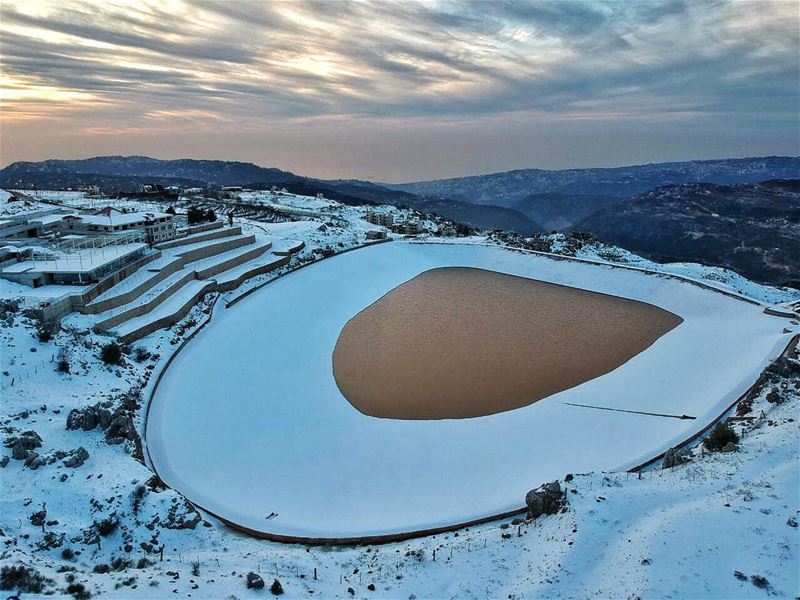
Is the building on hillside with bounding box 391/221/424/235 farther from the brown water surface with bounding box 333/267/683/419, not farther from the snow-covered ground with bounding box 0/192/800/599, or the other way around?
the snow-covered ground with bounding box 0/192/800/599

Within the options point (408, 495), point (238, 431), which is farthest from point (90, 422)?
point (408, 495)

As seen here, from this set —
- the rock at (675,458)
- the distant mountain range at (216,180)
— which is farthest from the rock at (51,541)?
the distant mountain range at (216,180)

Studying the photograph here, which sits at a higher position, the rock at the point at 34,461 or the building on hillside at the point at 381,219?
the building on hillside at the point at 381,219

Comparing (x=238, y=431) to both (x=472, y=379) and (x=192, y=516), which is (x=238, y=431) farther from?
(x=472, y=379)

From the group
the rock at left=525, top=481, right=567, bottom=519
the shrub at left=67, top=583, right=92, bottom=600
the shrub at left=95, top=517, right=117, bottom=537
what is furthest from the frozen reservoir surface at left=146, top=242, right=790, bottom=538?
the shrub at left=67, top=583, right=92, bottom=600

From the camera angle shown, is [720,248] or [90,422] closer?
[90,422]

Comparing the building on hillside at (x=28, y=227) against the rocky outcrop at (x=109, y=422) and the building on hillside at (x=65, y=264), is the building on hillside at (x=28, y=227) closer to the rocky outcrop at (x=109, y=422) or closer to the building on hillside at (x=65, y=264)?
the building on hillside at (x=65, y=264)
